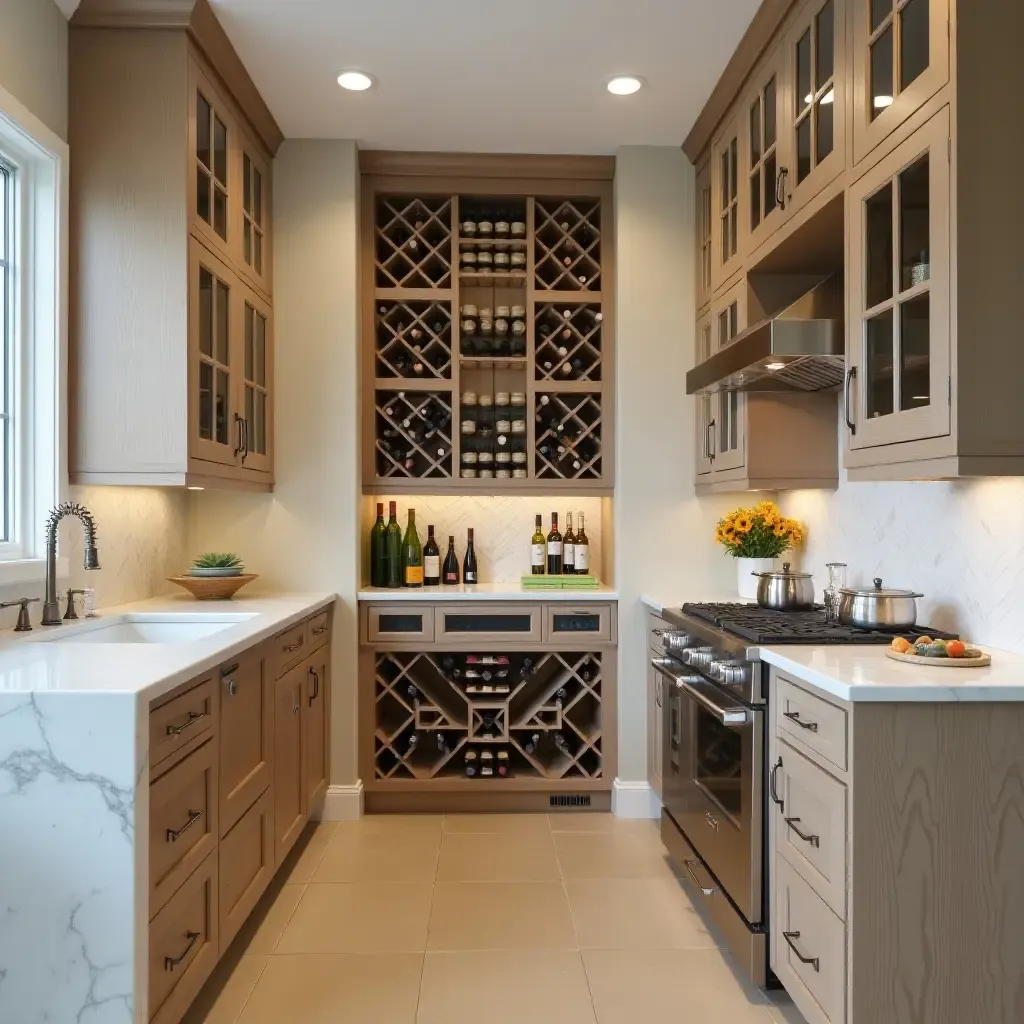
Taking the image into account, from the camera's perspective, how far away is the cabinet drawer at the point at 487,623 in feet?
11.5

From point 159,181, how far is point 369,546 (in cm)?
178

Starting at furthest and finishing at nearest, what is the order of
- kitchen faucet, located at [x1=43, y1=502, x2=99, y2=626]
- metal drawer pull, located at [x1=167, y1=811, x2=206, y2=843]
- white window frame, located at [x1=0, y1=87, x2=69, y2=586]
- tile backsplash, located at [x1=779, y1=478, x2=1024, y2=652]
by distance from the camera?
white window frame, located at [x1=0, y1=87, x2=69, y2=586] < kitchen faucet, located at [x1=43, y1=502, x2=99, y2=626] < tile backsplash, located at [x1=779, y1=478, x2=1024, y2=652] < metal drawer pull, located at [x1=167, y1=811, x2=206, y2=843]

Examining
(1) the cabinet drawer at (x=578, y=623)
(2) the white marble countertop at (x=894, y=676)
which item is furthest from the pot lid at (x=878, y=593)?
(1) the cabinet drawer at (x=578, y=623)

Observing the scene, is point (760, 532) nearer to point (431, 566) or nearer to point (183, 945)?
point (431, 566)

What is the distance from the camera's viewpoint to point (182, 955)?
1.88m

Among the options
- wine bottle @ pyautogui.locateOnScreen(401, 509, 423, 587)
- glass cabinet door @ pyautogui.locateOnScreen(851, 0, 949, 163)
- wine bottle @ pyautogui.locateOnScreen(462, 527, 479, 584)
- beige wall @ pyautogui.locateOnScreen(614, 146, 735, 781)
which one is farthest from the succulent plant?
glass cabinet door @ pyautogui.locateOnScreen(851, 0, 949, 163)

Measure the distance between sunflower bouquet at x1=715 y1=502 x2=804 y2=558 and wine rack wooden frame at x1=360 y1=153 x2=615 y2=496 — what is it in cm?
77

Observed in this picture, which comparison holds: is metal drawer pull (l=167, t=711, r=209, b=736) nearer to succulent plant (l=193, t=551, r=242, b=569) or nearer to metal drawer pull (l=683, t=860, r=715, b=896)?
succulent plant (l=193, t=551, r=242, b=569)

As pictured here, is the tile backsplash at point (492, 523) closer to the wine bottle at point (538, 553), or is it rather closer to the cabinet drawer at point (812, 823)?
the wine bottle at point (538, 553)

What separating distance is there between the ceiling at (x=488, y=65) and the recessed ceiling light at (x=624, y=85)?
0.03m

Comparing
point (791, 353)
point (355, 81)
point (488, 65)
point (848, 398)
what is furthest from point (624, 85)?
point (848, 398)

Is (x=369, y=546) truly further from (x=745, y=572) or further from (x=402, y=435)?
(x=745, y=572)

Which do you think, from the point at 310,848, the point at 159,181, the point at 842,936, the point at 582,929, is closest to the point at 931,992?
the point at 842,936

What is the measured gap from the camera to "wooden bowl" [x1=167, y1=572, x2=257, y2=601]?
3.13m
